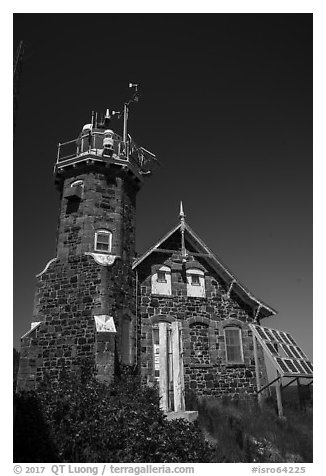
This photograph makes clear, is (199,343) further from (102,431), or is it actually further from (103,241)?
(102,431)

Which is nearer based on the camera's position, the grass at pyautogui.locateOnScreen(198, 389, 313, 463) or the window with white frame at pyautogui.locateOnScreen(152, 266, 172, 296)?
the grass at pyautogui.locateOnScreen(198, 389, 313, 463)

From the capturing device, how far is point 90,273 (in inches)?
557

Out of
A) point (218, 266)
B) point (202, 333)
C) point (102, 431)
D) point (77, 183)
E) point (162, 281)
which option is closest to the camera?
point (102, 431)

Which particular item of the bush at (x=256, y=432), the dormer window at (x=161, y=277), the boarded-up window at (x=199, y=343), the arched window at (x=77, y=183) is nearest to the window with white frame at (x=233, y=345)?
the boarded-up window at (x=199, y=343)

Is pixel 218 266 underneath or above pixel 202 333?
above

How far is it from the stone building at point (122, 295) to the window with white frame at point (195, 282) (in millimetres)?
45

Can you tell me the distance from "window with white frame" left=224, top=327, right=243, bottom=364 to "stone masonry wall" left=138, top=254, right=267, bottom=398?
175 mm

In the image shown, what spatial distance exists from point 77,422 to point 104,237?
23.8 ft

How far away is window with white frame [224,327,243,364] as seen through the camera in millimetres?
16339

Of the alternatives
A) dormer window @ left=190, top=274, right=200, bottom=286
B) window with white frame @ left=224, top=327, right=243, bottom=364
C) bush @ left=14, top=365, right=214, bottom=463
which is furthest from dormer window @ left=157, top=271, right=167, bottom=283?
bush @ left=14, top=365, right=214, bottom=463

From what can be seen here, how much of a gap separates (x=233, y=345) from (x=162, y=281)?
4.09 meters

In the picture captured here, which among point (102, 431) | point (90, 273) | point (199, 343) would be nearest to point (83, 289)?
point (90, 273)

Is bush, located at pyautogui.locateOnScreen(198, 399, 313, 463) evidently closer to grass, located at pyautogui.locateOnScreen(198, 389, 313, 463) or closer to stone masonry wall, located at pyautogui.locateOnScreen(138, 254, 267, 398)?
grass, located at pyautogui.locateOnScreen(198, 389, 313, 463)

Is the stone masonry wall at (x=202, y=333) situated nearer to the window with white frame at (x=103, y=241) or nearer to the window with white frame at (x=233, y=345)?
the window with white frame at (x=233, y=345)
